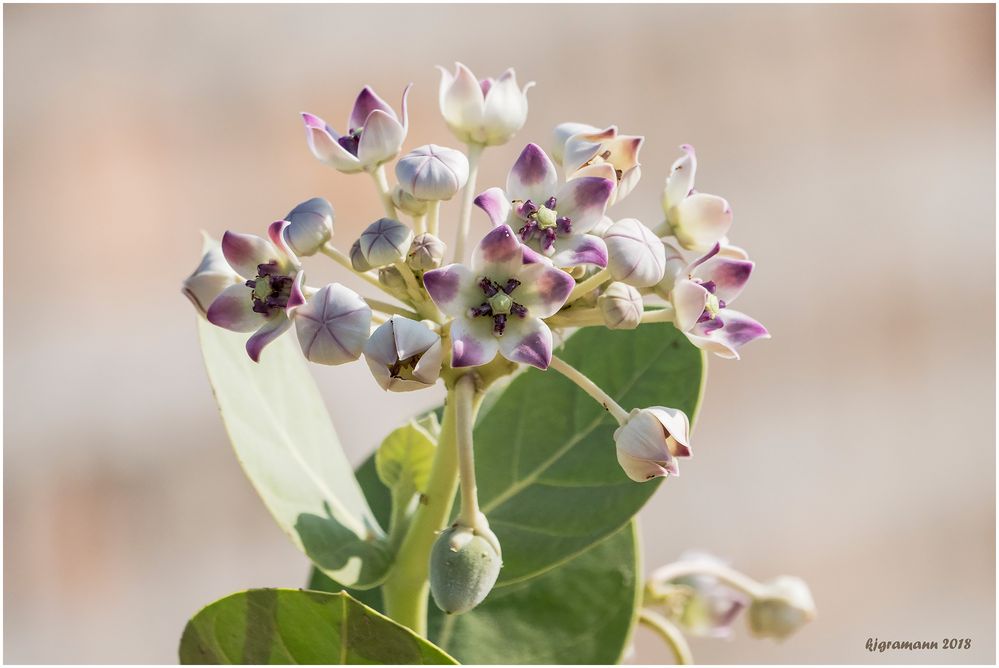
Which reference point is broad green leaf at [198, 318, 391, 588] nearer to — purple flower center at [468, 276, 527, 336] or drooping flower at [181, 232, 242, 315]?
drooping flower at [181, 232, 242, 315]

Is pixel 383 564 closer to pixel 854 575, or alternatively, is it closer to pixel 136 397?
pixel 136 397

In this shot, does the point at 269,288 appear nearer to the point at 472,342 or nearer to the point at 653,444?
the point at 472,342

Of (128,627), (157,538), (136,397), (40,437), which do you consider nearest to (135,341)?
(136,397)

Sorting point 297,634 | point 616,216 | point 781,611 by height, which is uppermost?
point 616,216

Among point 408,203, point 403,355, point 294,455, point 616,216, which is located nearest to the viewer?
point 403,355

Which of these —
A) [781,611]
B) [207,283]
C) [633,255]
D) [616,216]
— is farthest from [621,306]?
[616,216]

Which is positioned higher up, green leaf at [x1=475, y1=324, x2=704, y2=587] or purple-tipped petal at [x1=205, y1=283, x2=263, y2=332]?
purple-tipped petal at [x1=205, y1=283, x2=263, y2=332]

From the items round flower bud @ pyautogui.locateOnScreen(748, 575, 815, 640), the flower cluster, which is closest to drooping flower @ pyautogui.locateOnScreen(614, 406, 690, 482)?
the flower cluster
